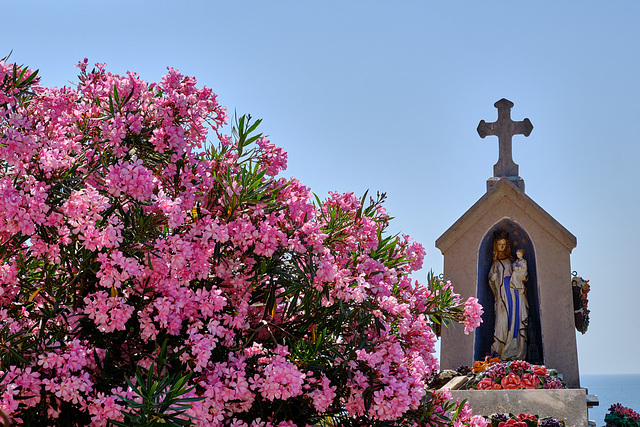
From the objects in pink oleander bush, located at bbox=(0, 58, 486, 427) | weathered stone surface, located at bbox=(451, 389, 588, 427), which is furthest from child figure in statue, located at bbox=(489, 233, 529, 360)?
pink oleander bush, located at bbox=(0, 58, 486, 427)

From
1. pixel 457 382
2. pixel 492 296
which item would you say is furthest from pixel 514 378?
pixel 492 296

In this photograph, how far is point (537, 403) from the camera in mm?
8570

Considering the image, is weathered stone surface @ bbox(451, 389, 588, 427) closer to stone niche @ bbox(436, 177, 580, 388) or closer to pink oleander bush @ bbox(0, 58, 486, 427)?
stone niche @ bbox(436, 177, 580, 388)

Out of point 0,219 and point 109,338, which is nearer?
point 0,219

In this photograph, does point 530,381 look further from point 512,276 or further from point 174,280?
point 174,280

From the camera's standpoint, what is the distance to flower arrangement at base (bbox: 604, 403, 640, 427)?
9656 millimetres

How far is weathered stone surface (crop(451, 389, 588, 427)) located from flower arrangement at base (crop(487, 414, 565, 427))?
57 cm

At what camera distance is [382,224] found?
559cm

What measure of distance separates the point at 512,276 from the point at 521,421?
13.8 feet

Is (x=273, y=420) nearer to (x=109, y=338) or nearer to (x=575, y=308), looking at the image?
(x=109, y=338)

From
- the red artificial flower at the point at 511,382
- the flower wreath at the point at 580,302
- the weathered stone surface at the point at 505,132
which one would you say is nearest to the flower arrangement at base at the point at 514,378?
the red artificial flower at the point at 511,382

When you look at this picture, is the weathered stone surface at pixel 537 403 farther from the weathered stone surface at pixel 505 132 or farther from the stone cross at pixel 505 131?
the stone cross at pixel 505 131

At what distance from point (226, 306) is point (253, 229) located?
562 mm

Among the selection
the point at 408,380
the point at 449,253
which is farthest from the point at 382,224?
the point at 449,253
